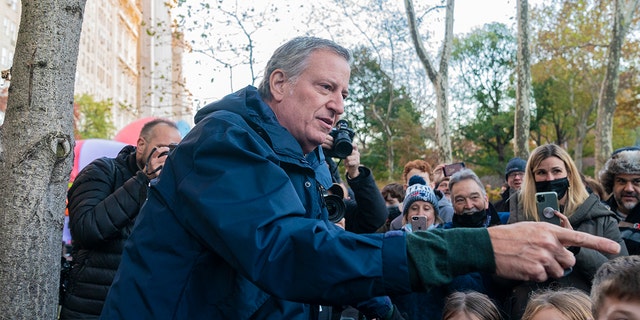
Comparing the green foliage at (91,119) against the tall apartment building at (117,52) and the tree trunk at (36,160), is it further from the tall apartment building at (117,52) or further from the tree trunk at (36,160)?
the tree trunk at (36,160)

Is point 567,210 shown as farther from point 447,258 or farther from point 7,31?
point 7,31

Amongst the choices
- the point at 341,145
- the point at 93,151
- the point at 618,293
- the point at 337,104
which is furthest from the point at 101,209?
the point at 93,151

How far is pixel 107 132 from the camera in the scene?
51.8 metres

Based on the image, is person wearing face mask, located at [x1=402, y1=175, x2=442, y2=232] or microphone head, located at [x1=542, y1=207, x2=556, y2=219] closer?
microphone head, located at [x1=542, y1=207, x2=556, y2=219]

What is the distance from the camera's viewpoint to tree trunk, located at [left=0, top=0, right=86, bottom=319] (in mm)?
3510

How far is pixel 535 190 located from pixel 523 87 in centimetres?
1279

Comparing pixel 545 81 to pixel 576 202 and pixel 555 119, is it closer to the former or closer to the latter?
pixel 555 119

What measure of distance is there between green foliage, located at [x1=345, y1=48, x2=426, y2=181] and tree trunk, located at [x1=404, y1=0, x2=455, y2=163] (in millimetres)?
16641

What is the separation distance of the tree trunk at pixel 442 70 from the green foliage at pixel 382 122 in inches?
655

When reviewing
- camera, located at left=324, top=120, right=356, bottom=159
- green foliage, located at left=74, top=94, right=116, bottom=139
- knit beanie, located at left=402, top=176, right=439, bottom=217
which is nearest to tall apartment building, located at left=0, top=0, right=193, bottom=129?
green foliage, located at left=74, top=94, right=116, bottom=139

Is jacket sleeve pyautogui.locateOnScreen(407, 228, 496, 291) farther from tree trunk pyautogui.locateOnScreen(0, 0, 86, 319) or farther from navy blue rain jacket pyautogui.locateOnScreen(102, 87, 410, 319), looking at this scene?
tree trunk pyautogui.locateOnScreen(0, 0, 86, 319)

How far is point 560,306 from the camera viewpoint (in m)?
3.37

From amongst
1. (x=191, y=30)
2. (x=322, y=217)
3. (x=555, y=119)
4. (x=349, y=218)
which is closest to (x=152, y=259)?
(x=322, y=217)

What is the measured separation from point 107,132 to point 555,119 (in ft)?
114
